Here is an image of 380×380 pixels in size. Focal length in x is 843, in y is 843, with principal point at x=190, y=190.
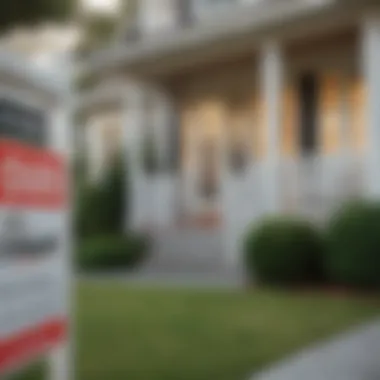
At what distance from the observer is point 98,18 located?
20.2 metres

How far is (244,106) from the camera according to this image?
15.2 metres

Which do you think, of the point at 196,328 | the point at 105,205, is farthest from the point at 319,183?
the point at 196,328

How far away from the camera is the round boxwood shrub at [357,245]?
32.6ft

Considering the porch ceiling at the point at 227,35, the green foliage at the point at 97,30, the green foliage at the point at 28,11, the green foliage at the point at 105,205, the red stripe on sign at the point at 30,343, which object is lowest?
the red stripe on sign at the point at 30,343

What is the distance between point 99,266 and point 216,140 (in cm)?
339

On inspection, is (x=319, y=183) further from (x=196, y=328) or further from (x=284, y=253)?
(x=196, y=328)

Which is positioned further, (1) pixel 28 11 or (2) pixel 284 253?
(2) pixel 284 253

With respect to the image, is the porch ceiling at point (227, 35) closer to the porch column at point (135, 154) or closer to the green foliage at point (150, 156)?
the porch column at point (135, 154)

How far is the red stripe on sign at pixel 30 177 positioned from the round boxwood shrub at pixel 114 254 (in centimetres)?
965

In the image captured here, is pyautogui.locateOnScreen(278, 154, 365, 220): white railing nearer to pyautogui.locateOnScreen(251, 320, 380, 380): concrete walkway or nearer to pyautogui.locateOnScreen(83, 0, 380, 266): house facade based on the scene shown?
pyautogui.locateOnScreen(83, 0, 380, 266): house facade

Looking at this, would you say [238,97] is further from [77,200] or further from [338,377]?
[338,377]

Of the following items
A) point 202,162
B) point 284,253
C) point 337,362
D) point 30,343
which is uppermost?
point 202,162

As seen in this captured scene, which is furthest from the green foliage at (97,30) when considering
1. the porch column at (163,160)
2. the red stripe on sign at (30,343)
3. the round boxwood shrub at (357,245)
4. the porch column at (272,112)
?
the red stripe on sign at (30,343)

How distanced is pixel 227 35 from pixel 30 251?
988 centimetres
